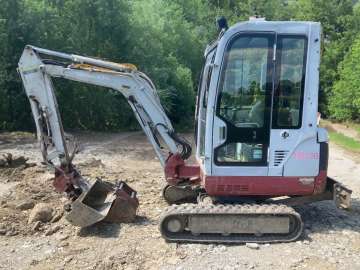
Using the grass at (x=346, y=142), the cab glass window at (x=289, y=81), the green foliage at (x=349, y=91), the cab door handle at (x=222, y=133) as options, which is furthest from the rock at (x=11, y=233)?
the green foliage at (x=349, y=91)

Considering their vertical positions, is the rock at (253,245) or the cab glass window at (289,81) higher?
the cab glass window at (289,81)

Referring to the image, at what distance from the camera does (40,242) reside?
6.08 meters

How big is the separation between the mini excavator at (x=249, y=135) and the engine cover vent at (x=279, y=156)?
1 centimetres

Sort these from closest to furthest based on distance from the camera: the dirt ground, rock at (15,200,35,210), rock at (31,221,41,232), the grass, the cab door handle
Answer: the dirt ground < the cab door handle < rock at (31,221,41,232) < rock at (15,200,35,210) < the grass

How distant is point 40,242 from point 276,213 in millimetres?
2942

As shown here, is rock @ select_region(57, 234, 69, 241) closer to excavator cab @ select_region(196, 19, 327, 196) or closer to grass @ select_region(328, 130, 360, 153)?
excavator cab @ select_region(196, 19, 327, 196)

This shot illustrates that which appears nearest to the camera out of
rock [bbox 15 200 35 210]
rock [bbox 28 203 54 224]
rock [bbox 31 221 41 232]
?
rock [bbox 31 221 41 232]

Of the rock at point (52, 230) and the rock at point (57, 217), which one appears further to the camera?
the rock at point (57, 217)

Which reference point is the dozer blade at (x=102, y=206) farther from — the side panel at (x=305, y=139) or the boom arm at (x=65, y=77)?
the side panel at (x=305, y=139)

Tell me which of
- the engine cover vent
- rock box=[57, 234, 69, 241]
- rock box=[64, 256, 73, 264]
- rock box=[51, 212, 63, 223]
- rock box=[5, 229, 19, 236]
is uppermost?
the engine cover vent

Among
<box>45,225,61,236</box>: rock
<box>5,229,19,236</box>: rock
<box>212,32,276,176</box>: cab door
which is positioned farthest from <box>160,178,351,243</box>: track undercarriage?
<box>5,229,19,236</box>: rock

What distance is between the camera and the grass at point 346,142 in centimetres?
1714

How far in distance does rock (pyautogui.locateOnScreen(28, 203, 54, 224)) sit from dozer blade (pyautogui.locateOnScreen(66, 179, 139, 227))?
0.28 m

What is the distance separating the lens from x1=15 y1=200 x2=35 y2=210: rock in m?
7.34
